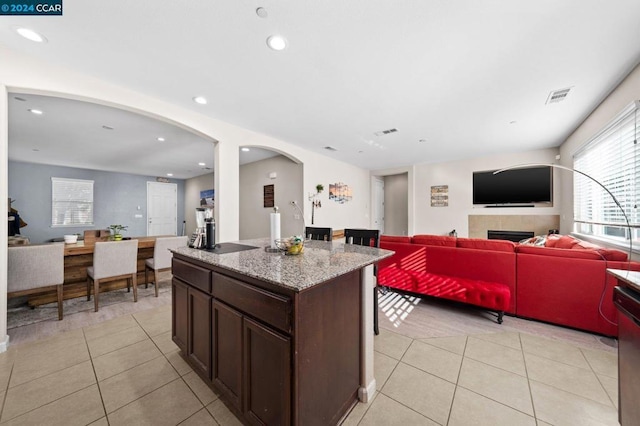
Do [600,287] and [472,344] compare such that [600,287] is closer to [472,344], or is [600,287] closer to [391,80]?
[472,344]

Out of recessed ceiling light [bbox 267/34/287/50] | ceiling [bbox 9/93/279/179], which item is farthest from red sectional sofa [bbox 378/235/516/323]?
ceiling [bbox 9/93/279/179]

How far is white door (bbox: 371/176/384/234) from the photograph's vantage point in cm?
734

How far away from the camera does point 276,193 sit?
5.30 meters

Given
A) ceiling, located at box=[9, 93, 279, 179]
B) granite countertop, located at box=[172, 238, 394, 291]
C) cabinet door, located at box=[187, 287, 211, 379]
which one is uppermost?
ceiling, located at box=[9, 93, 279, 179]

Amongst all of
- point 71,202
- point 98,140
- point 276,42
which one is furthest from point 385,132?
point 71,202

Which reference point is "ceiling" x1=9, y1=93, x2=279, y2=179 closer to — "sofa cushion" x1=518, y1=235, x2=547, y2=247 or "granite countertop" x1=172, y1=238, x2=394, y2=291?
"granite countertop" x1=172, y1=238, x2=394, y2=291

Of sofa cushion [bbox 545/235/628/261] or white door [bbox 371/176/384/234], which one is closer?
sofa cushion [bbox 545/235/628/261]

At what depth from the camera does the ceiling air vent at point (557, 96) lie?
8.49 feet

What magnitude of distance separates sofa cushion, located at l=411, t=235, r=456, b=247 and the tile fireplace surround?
3.37m

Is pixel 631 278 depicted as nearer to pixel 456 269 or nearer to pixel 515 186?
pixel 456 269

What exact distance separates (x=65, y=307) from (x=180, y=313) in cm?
249

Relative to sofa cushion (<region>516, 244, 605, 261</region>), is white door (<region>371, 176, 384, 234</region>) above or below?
above

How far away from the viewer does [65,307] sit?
9.89 ft

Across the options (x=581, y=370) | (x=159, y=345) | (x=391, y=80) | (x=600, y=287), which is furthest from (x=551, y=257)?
(x=159, y=345)
